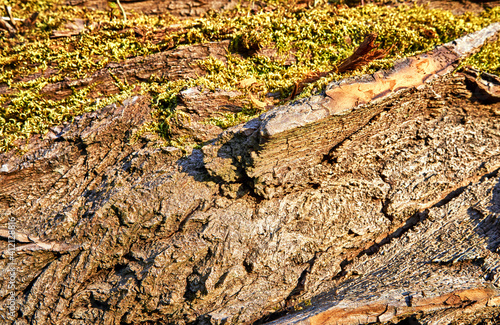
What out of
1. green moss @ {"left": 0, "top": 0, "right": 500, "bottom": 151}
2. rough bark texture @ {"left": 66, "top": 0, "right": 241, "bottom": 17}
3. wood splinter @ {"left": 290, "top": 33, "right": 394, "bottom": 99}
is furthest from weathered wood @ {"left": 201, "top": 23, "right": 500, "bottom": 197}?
rough bark texture @ {"left": 66, "top": 0, "right": 241, "bottom": 17}

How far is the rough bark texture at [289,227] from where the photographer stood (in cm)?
307

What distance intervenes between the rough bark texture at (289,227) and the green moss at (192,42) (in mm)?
673

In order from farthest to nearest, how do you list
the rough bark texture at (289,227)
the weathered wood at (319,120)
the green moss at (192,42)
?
the green moss at (192,42) < the rough bark texture at (289,227) < the weathered wood at (319,120)

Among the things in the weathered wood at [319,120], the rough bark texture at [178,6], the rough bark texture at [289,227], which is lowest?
the rough bark texture at [289,227]

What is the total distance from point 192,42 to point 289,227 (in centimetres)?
272

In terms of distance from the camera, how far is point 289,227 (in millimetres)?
3207

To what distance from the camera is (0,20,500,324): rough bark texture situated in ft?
10.1

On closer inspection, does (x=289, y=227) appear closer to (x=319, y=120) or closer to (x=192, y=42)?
(x=319, y=120)

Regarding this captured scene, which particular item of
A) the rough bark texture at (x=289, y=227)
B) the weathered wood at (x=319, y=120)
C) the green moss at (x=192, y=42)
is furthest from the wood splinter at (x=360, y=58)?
the rough bark texture at (x=289, y=227)

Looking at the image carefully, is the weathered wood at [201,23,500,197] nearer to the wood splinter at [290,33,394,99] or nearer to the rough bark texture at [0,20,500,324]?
the rough bark texture at [0,20,500,324]

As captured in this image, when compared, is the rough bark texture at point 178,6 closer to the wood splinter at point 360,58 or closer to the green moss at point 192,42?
the green moss at point 192,42

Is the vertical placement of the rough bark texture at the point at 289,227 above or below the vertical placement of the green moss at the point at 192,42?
below

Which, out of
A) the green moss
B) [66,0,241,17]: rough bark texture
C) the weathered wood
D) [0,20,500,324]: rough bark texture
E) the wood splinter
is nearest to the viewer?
the weathered wood

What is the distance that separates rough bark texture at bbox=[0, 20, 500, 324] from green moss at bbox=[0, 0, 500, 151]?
26.5 inches
